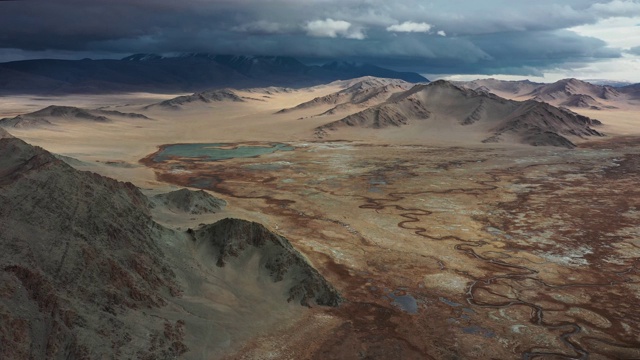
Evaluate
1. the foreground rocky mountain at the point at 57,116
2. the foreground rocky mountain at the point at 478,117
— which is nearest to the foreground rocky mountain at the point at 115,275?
the foreground rocky mountain at the point at 478,117

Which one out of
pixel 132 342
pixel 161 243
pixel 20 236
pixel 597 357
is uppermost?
pixel 20 236

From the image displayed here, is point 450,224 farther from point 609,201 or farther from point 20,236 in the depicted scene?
point 20,236

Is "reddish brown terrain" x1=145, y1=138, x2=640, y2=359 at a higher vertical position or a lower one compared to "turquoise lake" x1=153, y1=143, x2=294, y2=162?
lower

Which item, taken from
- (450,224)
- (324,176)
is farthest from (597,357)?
(324,176)

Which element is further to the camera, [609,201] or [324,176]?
[324,176]

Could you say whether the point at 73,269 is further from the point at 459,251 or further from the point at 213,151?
the point at 213,151

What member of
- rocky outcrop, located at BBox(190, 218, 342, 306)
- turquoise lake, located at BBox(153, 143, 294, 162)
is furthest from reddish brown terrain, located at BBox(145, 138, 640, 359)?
turquoise lake, located at BBox(153, 143, 294, 162)

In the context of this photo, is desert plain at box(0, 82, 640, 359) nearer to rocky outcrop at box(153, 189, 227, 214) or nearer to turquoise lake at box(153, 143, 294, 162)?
turquoise lake at box(153, 143, 294, 162)
